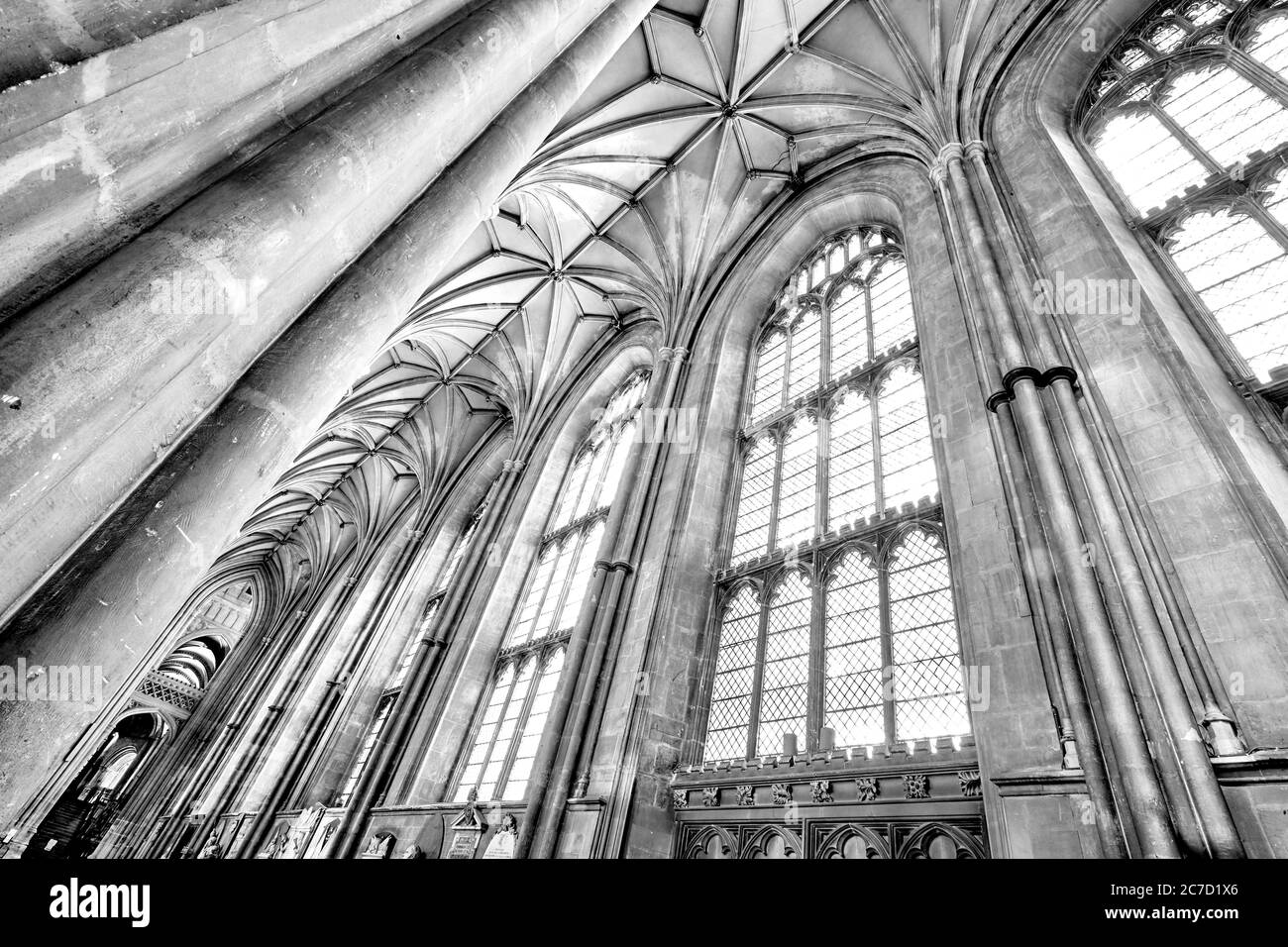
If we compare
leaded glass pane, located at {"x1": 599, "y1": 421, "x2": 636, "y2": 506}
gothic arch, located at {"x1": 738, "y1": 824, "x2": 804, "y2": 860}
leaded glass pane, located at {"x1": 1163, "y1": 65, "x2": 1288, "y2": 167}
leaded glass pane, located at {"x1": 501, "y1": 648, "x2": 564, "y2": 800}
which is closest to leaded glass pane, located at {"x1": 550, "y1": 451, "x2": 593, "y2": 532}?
leaded glass pane, located at {"x1": 599, "y1": 421, "x2": 636, "y2": 506}

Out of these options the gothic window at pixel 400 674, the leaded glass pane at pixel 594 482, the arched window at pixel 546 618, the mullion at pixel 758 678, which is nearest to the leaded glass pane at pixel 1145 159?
the mullion at pixel 758 678

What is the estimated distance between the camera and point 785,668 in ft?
21.3

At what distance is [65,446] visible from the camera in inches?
61.4

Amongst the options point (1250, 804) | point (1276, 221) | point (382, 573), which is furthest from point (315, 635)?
point (1276, 221)

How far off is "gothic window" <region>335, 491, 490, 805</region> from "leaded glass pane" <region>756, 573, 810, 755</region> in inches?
316

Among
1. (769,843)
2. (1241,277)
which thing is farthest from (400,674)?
(1241,277)

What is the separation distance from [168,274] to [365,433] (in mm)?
18816

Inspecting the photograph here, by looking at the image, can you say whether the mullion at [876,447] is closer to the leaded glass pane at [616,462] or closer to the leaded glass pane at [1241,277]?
the leaded glass pane at [1241,277]

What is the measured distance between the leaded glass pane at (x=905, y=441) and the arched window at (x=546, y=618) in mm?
4345

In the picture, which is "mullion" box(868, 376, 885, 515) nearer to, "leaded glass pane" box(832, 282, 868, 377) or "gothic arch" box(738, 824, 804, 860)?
"leaded glass pane" box(832, 282, 868, 377)

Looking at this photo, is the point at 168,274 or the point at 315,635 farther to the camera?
the point at 315,635

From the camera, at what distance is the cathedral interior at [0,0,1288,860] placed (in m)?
1.84

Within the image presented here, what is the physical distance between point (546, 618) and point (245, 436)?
9.68 metres
